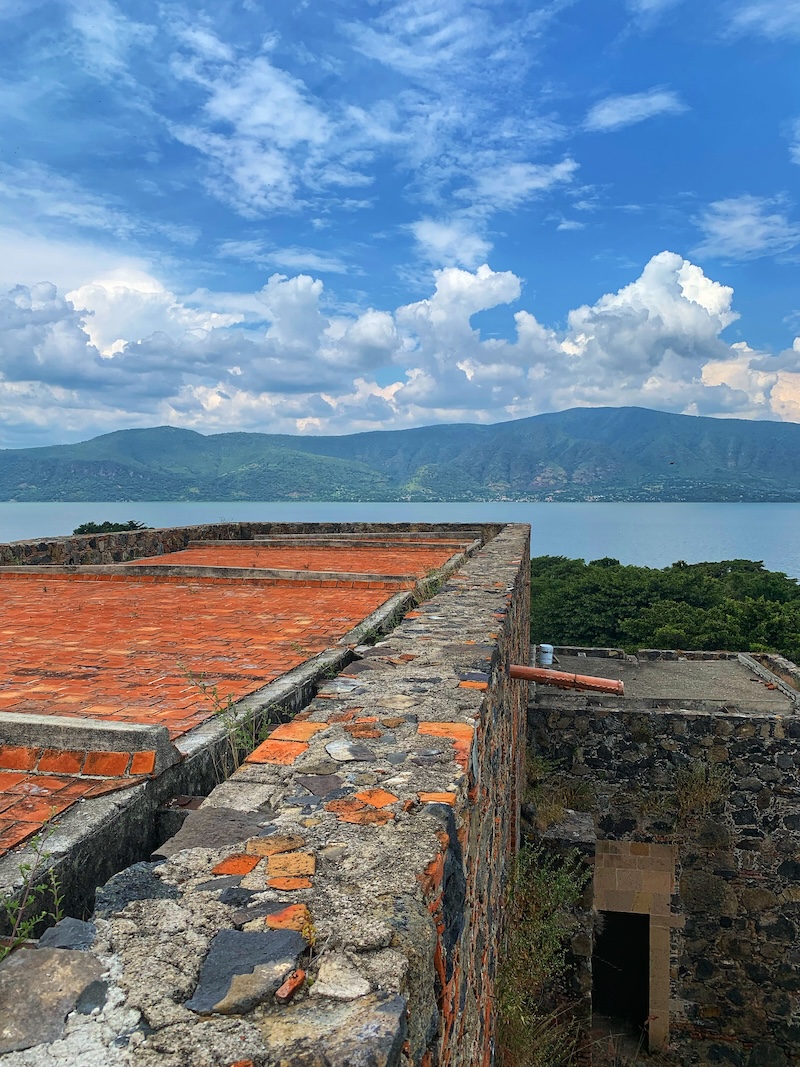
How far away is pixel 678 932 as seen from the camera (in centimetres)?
912

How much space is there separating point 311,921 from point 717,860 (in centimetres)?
934

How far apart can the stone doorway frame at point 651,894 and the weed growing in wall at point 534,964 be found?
8.03 ft

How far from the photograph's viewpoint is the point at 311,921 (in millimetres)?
1552

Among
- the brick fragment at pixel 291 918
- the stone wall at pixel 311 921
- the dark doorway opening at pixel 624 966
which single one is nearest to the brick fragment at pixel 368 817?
the stone wall at pixel 311 921

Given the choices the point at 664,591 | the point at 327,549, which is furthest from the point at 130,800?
the point at 664,591

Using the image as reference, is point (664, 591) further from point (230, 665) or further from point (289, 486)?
point (289, 486)

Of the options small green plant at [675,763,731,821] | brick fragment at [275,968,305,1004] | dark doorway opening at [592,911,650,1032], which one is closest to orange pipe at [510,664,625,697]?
small green plant at [675,763,731,821]

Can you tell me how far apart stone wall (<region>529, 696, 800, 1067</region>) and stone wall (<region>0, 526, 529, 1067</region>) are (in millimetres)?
7035

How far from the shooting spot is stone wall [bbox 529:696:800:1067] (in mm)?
8898

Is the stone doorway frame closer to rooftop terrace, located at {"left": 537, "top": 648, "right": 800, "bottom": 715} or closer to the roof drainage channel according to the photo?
rooftop terrace, located at {"left": 537, "top": 648, "right": 800, "bottom": 715}

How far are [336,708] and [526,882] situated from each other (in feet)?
12.0

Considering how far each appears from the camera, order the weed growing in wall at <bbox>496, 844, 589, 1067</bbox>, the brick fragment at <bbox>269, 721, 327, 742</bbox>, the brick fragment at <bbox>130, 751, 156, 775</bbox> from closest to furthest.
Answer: the brick fragment at <bbox>130, 751, 156, 775</bbox>
the brick fragment at <bbox>269, 721, 327, 742</bbox>
the weed growing in wall at <bbox>496, 844, 589, 1067</bbox>

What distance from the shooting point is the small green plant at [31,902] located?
177 cm

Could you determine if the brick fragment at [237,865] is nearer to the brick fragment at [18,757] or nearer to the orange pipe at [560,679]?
the brick fragment at [18,757]
